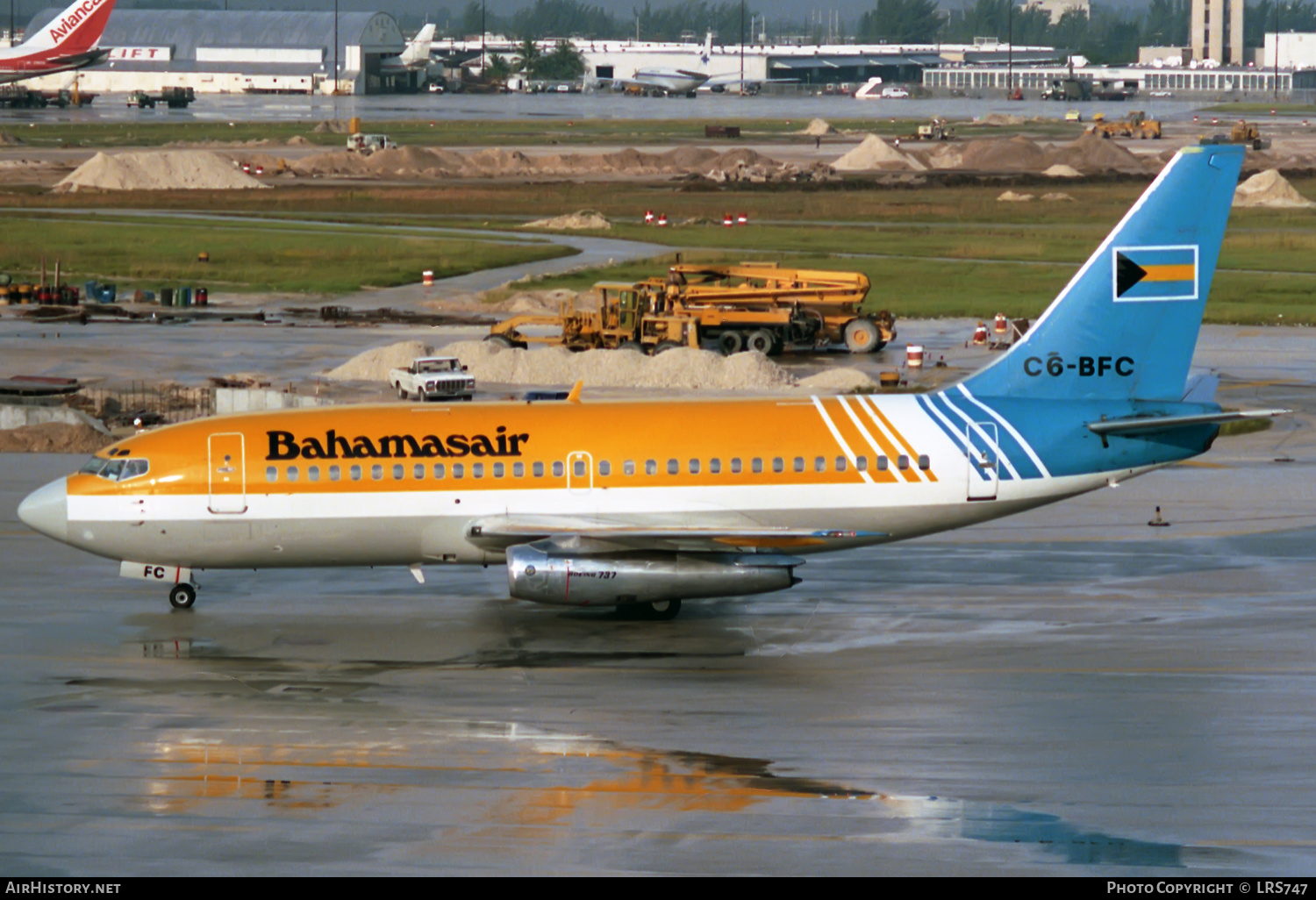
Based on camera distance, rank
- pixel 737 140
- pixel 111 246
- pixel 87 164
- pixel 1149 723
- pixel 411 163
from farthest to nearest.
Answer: pixel 737 140 < pixel 411 163 < pixel 87 164 < pixel 111 246 < pixel 1149 723

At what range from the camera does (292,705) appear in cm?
2897

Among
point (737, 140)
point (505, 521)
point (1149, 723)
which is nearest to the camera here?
point (1149, 723)

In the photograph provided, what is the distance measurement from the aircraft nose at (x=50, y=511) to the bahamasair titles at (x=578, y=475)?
45 mm

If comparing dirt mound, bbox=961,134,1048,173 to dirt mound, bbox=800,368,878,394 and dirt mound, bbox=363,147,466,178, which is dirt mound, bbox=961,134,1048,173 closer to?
dirt mound, bbox=363,147,466,178

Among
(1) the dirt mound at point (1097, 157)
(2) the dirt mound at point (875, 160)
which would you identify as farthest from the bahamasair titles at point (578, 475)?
(1) the dirt mound at point (1097, 157)

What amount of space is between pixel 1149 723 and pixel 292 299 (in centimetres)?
6519

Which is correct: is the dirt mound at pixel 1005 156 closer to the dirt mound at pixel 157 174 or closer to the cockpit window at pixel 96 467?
the dirt mound at pixel 157 174

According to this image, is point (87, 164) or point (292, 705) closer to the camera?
point (292, 705)

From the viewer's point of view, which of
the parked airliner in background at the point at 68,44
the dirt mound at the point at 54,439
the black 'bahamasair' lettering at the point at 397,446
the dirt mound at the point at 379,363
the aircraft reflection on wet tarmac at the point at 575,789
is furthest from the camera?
the parked airliner in background at the point at 68,44

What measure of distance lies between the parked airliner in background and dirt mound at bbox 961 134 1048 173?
91.6 m

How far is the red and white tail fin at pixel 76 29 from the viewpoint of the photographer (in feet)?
622

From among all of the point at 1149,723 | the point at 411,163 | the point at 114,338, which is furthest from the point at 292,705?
the point at 411,163
